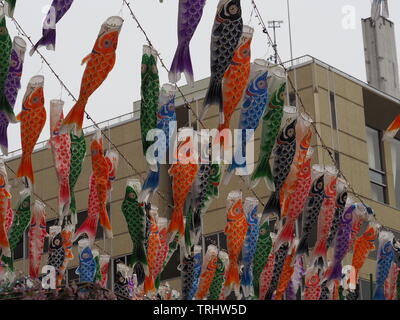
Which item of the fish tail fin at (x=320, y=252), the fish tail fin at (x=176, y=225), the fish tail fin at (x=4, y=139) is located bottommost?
the fish tail fin at (x=176, y=225)

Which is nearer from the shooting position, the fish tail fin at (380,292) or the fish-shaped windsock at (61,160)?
the fish-shaped windsock at (61,160)

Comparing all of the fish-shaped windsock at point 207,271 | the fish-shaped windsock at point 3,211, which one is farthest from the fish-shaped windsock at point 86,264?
the fish-shaped windsock at point 3,211

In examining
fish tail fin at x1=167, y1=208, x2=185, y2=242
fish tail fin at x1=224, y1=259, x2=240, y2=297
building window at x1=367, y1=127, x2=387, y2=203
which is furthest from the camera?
building window at x1=367, y1=127, x2=387, y2=203

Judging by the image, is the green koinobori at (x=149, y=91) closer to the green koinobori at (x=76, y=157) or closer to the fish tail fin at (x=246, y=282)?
the green koinobori at (x=76, y=157)

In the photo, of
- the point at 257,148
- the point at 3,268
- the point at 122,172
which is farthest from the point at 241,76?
the point at 122,172

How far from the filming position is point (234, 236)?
22.9m

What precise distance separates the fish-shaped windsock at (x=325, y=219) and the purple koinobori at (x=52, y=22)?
21.1 ft

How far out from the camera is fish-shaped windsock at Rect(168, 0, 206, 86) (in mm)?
18125

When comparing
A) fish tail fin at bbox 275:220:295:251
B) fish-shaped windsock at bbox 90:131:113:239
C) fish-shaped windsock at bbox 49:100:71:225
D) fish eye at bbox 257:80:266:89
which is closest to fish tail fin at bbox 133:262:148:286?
fish-shaped windsock at bbox 90:131:113:239

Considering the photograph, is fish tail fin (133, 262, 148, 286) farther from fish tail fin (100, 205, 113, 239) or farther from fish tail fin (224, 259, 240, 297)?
fish tail fin (224, 259, 240, 297)

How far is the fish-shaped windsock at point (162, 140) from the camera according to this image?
1967cm

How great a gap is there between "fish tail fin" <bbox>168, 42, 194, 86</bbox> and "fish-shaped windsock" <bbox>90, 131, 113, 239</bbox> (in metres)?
4.04

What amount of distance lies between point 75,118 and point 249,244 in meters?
5.85
